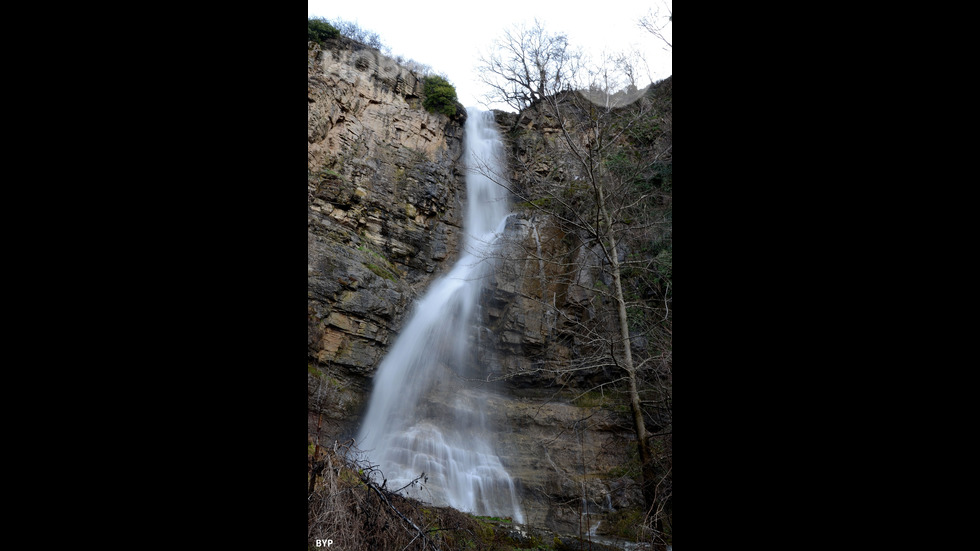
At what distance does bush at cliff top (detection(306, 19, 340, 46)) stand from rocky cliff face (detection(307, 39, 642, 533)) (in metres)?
0.25

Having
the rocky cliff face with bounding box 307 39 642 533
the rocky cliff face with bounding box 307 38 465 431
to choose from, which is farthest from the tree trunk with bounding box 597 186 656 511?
the rocky cliff face with bounding box 307 38 465 431

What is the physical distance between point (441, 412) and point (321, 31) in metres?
11.2

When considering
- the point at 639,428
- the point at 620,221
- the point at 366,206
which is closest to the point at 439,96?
the point at 366,206

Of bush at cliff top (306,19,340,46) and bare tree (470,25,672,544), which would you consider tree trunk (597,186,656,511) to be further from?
bush at cliff top (306,19,340,46)

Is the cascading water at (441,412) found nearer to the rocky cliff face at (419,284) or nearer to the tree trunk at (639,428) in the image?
the rocky cliff face at (419,284)

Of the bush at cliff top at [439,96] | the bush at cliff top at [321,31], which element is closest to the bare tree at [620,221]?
the bush at cliff top at [439,96]

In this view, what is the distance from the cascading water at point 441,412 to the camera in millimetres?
9227

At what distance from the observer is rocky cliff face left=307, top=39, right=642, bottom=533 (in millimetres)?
9422

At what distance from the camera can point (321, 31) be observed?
550 inches
